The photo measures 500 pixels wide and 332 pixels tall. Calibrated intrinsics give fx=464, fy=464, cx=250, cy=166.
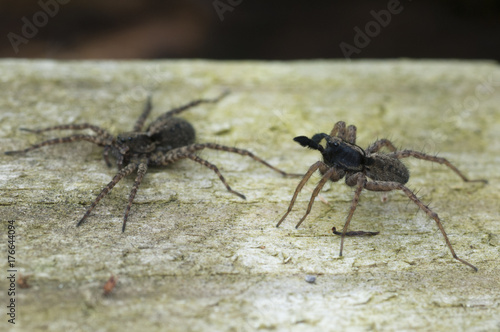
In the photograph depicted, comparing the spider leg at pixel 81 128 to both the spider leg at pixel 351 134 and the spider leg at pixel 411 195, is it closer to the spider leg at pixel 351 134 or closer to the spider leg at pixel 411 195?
the spider leg at pixel 351 134

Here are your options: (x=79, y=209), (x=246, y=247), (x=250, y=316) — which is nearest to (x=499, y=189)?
(x=246, y=247)

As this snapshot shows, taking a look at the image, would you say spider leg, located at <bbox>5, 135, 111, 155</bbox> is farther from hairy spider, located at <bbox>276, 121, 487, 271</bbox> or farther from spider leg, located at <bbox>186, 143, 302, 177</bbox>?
hairy spider, located at <bbox>276, 121, 487, 271</bbox>

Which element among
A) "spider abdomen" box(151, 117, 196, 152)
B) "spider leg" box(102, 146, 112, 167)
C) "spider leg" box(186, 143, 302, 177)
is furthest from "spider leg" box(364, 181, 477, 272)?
"spider leg" box(102, 146, 112, 167)

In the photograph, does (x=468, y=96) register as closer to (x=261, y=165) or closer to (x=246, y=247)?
(x=261, y=165)

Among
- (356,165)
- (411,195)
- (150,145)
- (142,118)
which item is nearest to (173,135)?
(150,145)

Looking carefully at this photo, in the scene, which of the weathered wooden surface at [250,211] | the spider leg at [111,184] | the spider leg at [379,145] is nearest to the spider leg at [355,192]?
the weathered wooden surface at [250,211]
